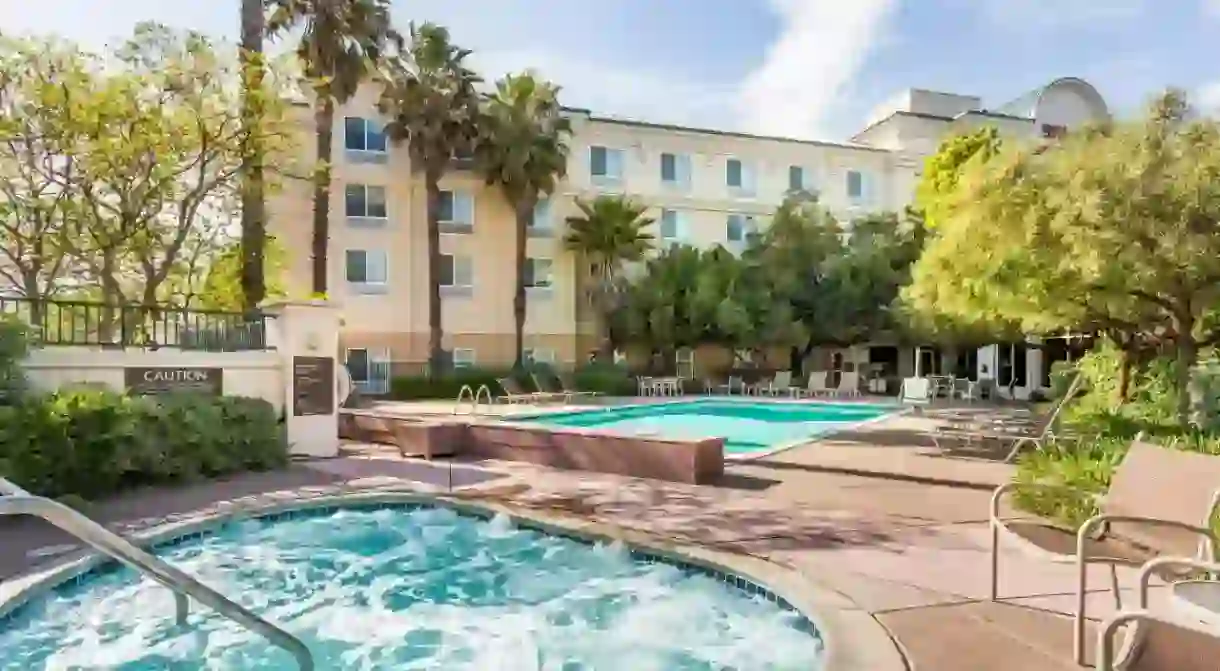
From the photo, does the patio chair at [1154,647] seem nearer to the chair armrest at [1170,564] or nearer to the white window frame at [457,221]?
the chair armrest at [1170,564]

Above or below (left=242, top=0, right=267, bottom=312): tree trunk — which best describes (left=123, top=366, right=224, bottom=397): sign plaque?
below

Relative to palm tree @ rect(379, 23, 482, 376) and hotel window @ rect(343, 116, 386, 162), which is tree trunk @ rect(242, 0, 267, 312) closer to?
palm tree @ rect(379, 23, 482, 376)

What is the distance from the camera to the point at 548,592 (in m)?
6.75

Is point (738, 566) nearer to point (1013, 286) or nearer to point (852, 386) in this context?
point (1013, 286)

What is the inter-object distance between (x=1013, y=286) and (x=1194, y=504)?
313 inches

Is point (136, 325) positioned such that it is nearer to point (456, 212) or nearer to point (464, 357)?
point (464, 357)

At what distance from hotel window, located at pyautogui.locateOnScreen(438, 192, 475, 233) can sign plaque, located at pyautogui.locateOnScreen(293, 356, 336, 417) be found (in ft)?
70.1

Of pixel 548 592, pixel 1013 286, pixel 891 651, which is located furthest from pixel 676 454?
pixel 891 651

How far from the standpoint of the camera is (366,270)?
3294cm

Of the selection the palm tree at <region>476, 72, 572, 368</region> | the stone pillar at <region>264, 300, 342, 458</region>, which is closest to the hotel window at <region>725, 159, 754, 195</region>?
the palm tree at <region>476, 72, 572, 368</region>

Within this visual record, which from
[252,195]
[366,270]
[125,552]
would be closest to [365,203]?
[366,270]

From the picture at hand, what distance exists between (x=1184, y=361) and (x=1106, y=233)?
9.01ft

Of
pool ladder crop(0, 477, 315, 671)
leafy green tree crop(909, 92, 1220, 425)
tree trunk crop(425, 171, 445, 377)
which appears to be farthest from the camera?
tree trunk crop(425, 171, 445, 377)

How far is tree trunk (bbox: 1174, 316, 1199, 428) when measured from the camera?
36.0 ft
